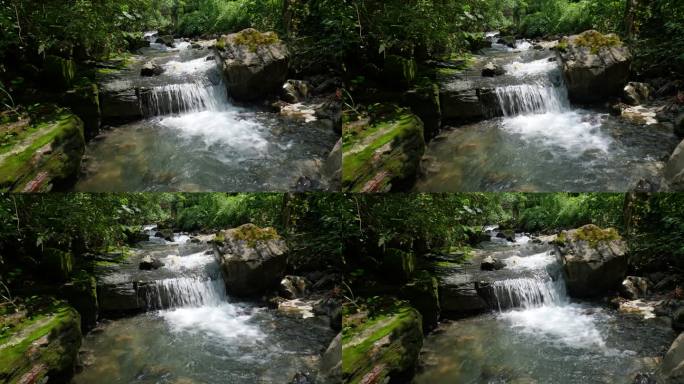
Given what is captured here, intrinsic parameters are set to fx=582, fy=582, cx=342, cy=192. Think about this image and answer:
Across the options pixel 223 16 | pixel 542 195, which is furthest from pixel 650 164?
pixel 223 16

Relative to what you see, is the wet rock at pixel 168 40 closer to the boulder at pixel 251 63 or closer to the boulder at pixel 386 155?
the boulder at pixel 251 63

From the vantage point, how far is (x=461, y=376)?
379 centimetres

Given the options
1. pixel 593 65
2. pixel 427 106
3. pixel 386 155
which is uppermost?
pixel 593 65

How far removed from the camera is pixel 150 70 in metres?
3.18

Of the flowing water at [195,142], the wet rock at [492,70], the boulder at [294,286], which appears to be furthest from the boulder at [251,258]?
the wet rock at [492,70]

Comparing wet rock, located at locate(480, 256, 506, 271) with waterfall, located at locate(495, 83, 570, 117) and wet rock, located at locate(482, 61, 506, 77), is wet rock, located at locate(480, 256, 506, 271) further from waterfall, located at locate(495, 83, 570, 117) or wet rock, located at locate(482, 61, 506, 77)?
wet rock, located at locate(482, 61, 506, 77)

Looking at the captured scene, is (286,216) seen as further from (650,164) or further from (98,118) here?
(650,164)

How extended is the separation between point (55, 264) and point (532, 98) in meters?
3.12

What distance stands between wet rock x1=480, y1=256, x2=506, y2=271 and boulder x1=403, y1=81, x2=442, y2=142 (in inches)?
47.5

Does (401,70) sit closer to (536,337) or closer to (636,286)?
(536,337)

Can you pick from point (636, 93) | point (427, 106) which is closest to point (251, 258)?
point (427, 106)

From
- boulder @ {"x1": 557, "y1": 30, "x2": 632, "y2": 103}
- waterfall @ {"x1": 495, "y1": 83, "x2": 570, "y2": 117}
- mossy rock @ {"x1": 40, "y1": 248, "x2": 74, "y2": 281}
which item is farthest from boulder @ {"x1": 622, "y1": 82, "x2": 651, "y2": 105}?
mossy rock @ {"x1": 40, "y1": 248, "x2": 74, "y2": 281}

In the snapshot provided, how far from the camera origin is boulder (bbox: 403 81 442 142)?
3227 mm

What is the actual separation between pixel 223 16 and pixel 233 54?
0.80 ft
